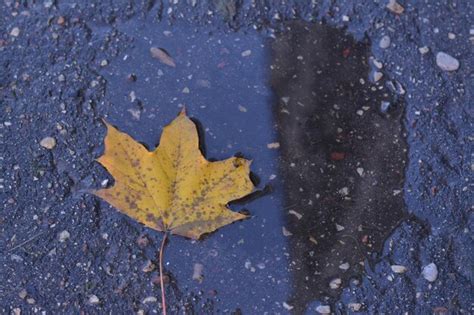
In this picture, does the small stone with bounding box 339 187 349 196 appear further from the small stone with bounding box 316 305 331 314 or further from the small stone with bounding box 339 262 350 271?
the small stone with bounding box 316 305 331 314

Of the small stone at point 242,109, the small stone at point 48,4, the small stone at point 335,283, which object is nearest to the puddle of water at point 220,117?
the small stone at point 242,109

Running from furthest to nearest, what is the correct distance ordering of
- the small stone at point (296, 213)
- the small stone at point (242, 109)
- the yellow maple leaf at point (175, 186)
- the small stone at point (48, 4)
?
the small stone at point (48, 4)
the small stone at point (242, 109)
the small stone at point (296, 213)
the yellow maple leaf at point (175, 186)

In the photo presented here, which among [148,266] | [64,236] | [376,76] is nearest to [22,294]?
[64,236]

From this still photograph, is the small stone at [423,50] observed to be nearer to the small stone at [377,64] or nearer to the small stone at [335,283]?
the small stone at [377,64]

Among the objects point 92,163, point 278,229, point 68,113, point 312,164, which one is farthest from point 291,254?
point 68,113

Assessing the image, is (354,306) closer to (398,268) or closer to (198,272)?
(398,268)

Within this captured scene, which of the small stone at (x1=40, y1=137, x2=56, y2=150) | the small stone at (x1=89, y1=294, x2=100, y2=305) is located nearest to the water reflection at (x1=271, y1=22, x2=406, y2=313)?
the small stone at (x1=89, y1=294, x2=100, y2=305)

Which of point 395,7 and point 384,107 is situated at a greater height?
point 395,7
